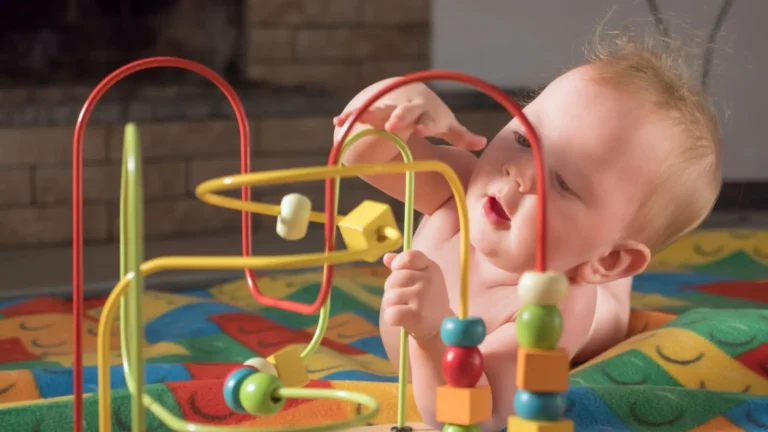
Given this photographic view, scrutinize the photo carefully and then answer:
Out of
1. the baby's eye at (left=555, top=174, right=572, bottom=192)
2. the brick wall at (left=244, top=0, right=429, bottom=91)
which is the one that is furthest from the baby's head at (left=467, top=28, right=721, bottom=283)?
the brick wall at (left=244, top=0, right=429, bottom=91)

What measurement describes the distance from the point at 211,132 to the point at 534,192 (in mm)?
1379

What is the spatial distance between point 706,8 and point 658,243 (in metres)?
1.53

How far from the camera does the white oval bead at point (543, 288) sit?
1.64 ft

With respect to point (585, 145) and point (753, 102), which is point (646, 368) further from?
point (753, 102)

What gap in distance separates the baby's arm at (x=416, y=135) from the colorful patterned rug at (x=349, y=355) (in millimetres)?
163

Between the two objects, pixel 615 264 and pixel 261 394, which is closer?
pixel 261 394

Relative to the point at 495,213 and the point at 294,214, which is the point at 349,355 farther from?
the point at 294,214

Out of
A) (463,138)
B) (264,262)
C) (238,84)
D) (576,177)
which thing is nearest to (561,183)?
(576,177)

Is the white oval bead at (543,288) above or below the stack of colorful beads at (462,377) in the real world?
above

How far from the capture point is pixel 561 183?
0.73 m

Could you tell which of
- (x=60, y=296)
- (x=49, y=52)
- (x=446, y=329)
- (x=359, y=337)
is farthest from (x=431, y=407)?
(x=49, y=52)

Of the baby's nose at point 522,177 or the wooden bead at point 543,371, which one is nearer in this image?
the wooden bead at point 543,371

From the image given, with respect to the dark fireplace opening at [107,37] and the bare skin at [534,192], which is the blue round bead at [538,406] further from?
the dark fireplace opening at [107,37]

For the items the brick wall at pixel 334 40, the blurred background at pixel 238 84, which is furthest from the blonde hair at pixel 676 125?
the brick wall at pixel 334 40
